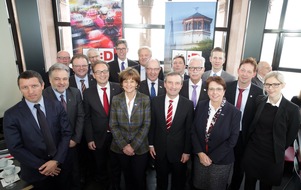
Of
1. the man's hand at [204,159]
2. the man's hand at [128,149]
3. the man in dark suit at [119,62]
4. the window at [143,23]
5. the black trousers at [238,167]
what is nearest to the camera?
the man's hand at [204,159]

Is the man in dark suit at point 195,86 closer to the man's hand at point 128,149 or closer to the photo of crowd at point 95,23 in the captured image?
the man's hand at point 128,149

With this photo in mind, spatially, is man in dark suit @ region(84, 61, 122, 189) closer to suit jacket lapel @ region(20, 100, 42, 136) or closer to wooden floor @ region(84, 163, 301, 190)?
wooden floor @ region(84, 163, 301, 190)

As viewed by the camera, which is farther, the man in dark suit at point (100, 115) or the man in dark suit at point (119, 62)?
the man in dark suit at point (119, 62)

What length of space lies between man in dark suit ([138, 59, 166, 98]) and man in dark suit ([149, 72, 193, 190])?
0.53m

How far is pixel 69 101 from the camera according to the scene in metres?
2.55

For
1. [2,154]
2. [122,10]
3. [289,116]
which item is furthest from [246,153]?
[122,10]

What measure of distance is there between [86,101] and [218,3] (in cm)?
418

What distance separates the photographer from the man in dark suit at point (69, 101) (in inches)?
96.7

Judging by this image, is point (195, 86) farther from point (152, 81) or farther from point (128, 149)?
point (128, 149)

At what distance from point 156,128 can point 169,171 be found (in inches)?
23.9

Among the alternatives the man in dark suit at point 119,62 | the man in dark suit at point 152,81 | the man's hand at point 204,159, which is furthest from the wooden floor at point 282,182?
the man in dark suit at point 119,62

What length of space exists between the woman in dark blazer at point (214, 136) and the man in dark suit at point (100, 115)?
3.62 ft

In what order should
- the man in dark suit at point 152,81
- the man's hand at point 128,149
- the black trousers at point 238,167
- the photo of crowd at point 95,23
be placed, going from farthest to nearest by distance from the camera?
the photo of crowd at point 95,23, the man in dark suit at point 152,81, the black trousers at point 238,167, the man's hand at point 128,149

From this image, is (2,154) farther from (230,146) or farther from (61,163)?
(230,146)
